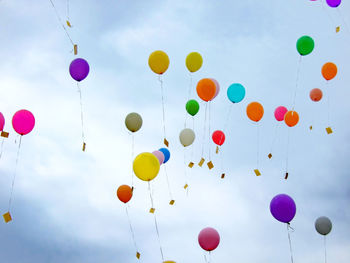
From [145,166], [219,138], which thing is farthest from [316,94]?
[145,166]

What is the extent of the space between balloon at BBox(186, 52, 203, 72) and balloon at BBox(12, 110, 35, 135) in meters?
3.60

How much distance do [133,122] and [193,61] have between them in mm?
1969

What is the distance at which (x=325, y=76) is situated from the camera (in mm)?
9297

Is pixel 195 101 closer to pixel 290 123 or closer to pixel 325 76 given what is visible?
Answer: pixel 290 123

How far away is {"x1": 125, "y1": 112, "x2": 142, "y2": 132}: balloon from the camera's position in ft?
28.1

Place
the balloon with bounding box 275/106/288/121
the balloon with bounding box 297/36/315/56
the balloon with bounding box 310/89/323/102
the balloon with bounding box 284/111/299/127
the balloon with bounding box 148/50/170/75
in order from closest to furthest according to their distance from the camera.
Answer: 1. the balloon with bounding box 148/50/170/75
2. the balloon with bounding box 297/36/315/56
3. the balloon with bounding box 284/111/299/127
4. the balloon with bounding box 275/106/288/121
5. the balloon with bounding box 310/89/323/102

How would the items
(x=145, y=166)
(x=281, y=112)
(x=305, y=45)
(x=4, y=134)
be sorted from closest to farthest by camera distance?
(x=4, y=134), (x=145, y=166), (x=305, y=45), (x=281, y=112)

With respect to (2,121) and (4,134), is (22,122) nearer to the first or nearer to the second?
(2,121)

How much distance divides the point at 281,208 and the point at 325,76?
12.0 ft

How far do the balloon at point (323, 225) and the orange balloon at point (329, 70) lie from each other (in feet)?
10.7

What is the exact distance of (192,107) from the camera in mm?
9297

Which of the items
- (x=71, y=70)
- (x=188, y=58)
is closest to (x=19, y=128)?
(x=71, y=70)

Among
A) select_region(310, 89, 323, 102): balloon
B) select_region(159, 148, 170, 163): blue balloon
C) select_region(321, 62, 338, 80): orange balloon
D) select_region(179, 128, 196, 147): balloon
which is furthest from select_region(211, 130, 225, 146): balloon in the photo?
select_region(321, 62, 338, 80): orange balloon

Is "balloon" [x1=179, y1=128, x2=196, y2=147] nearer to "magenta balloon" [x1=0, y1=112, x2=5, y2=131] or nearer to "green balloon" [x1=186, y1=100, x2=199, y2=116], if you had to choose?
"green balloon" [x1=186, y1=100, x2=199, y2=116]
